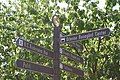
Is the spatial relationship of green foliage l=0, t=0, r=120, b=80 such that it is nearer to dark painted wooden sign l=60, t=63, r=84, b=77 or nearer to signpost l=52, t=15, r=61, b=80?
dark painted wooden sign l=60, t=63, r=84, b=77

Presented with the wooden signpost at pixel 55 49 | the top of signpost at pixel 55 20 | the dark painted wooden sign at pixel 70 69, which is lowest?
the dark painted wooden sign at pixel 70 69

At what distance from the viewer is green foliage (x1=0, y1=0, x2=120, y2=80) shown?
619 inches

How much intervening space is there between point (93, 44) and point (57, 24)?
9.54m

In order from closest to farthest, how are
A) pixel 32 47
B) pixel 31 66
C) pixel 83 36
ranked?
pixel 31 66
pixel 32 47
pixel 83 36

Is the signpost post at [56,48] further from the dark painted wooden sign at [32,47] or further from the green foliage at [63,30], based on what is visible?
the green foliage at [63,30]

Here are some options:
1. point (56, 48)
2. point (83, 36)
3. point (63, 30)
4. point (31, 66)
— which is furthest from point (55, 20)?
point (63, 30)

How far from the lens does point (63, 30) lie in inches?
640

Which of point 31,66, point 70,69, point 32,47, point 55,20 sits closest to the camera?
point 31,66

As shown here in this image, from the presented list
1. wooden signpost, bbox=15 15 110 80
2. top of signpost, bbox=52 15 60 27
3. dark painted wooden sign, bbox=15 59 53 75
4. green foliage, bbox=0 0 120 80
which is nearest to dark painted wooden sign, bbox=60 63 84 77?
wooden signpost, bbox=15 15 110 80

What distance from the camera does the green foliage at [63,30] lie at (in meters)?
15.7

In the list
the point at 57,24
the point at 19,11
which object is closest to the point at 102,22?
the point at 19,11

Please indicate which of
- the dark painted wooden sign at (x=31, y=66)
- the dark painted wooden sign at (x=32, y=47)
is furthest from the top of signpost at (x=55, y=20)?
the dark painted wooden sign at (x=31, y=66)

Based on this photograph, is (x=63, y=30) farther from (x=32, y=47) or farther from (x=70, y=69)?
(x=32, y=47)

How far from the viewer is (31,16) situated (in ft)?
55.7
